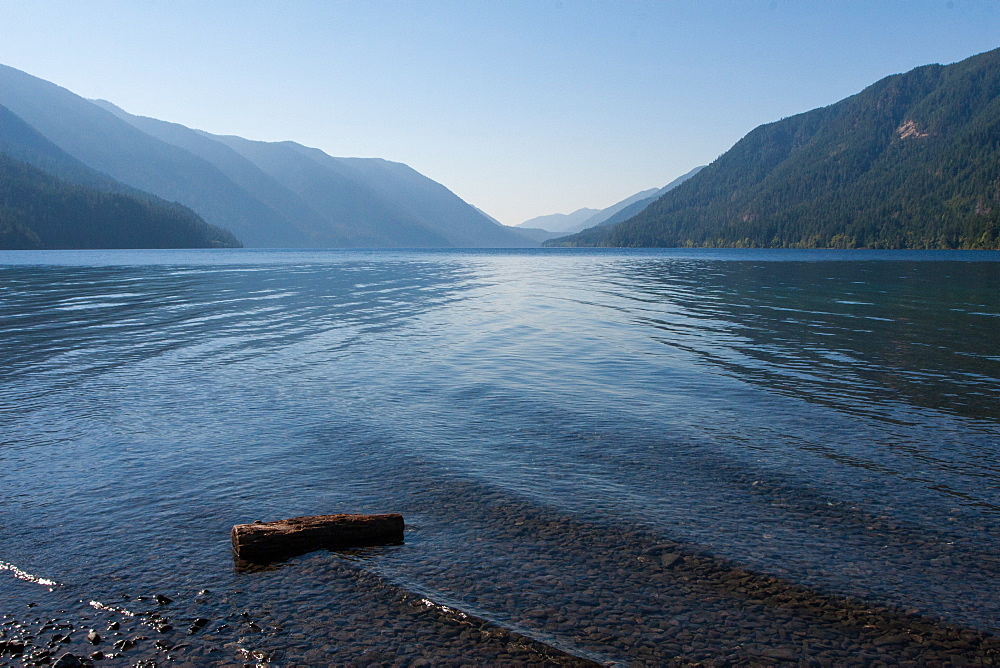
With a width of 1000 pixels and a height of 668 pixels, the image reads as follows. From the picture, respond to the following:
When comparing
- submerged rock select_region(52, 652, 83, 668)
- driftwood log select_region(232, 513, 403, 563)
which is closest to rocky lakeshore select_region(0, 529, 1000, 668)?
submerged rock select_region(52, 652, 83, 668)

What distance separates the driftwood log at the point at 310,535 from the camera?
31.0 feet

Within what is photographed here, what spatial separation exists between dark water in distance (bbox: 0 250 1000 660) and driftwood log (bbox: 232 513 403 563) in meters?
0.52

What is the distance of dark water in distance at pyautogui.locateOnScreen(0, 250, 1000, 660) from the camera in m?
9.48

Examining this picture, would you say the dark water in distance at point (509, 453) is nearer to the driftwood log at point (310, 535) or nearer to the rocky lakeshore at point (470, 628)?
the rocky lakeshore at point (470, 628)

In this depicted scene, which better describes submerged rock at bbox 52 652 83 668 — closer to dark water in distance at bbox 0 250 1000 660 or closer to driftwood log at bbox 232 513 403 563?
dark water in distance at bbox 0 250 1000 660

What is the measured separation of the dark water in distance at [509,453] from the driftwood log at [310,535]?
1.69 ft

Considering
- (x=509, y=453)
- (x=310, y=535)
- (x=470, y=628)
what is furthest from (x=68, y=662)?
(x=509, y=453)

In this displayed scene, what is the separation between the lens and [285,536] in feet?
31.6

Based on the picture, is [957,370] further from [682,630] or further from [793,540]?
Result: [682,630]

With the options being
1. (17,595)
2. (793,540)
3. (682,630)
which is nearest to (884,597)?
(793,540)

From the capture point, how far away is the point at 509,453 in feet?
48.8

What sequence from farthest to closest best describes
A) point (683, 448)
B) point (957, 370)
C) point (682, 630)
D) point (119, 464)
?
point (957, 370) → point (683, 448) → point (119, 464) → point (682, 630)

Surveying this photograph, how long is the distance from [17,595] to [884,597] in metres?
11.8

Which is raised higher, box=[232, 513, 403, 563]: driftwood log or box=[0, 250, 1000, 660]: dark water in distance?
box=[232, 513, 403, 563]: driftwood log
